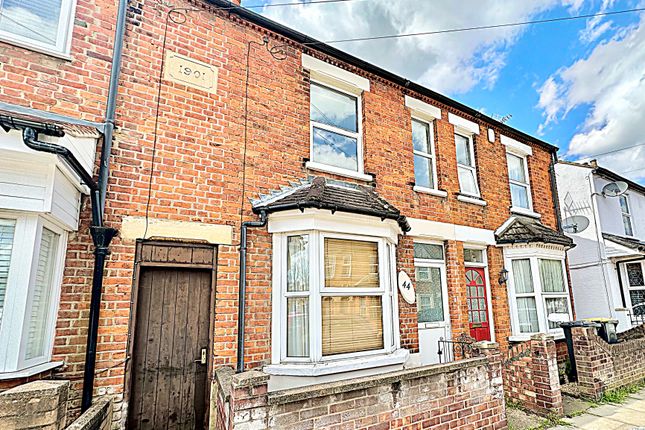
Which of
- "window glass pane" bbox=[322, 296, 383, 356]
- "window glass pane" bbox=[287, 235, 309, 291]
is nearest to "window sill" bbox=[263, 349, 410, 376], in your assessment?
"window glass pane" bbox=[322, 296, 383, 356]

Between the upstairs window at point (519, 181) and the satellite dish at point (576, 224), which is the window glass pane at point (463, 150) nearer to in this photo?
the upstairs window at point (519, 181)

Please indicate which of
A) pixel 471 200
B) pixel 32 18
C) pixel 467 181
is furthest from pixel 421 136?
pixel 32 18

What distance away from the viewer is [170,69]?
500cm

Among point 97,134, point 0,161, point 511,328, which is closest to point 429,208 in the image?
A: point 511,328

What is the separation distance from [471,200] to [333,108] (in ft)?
13.2

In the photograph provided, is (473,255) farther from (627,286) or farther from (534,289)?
(627,286)

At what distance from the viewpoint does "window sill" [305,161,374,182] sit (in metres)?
6.00

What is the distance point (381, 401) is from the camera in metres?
3.85

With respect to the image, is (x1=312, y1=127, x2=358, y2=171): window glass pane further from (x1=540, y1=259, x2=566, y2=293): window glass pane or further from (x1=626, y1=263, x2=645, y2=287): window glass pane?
(x1=626, y1=263, x2=645, y2=287): window glass pane

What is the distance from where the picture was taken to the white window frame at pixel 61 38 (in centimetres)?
398

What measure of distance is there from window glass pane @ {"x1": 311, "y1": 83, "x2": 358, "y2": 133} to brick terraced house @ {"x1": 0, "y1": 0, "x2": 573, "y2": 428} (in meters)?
0.04

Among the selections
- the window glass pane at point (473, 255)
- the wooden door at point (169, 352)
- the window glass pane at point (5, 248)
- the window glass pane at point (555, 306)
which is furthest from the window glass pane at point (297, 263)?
the window glass pane at point (555, 306)

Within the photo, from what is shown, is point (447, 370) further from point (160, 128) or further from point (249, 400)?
point (160, 128)

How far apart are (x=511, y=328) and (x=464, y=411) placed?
4.43 m
